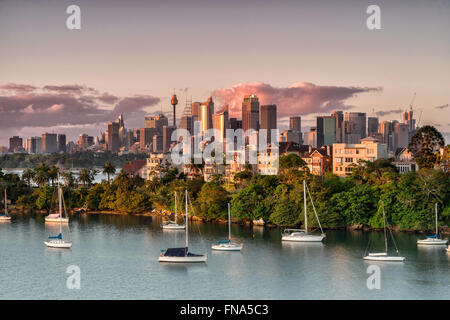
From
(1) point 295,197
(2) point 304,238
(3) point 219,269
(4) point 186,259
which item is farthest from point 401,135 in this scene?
(3) point 219,269

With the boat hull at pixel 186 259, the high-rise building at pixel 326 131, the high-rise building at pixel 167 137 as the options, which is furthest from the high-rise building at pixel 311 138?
the boat hull at pixel 186 259

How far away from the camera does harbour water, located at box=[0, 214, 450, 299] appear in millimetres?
22281

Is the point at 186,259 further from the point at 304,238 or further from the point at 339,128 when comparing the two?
the point at 339,128

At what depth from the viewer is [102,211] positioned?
50.8 meters

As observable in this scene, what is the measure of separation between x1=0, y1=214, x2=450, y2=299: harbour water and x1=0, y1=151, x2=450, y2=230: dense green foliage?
64.8 inches

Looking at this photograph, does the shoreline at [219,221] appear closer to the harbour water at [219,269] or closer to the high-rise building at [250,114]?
the harbour water at [219,269]

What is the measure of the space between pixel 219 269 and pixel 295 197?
13577 mm

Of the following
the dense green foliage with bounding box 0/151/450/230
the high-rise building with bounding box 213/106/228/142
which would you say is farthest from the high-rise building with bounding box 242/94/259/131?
the dense green foliage with bounding box 0/151/450/230

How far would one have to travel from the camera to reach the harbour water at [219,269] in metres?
22.3

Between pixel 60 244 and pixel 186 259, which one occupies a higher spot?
pixel 60 244

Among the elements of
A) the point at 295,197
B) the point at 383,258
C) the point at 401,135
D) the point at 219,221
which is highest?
the point at 401,135

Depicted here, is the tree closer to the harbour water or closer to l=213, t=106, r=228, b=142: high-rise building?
the harbour water

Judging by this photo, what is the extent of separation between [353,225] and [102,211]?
22893mm

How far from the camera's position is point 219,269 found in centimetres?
2617
